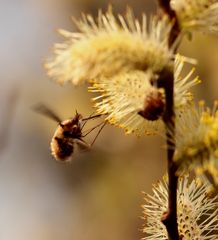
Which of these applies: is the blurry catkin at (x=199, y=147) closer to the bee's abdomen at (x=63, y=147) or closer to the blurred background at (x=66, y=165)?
the bee's abdomen at (x=63, y=147)

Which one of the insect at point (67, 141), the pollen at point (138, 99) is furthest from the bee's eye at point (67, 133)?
the pollen at point (138, 99)

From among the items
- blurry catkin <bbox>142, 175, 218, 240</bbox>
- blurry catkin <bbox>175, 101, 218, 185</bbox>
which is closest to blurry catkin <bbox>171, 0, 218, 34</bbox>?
blurry catkin <bbox>175, 101, 218, 185</bbox>

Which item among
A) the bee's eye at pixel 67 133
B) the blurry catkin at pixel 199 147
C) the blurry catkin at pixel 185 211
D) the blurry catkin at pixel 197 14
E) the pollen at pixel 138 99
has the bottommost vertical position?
the blurry catkin at pixel 185 211

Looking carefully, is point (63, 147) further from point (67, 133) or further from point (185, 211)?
point (185, 211)

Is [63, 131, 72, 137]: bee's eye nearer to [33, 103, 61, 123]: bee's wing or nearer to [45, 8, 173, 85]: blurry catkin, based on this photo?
[33, 103, 61, 123]: bee's wing

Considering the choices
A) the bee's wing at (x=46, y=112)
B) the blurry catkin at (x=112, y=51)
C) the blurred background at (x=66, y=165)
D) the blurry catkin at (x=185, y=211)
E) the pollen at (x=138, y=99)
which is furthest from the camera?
the blurred background at (x=66, y=165)

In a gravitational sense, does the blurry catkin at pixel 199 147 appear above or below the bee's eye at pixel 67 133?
below
